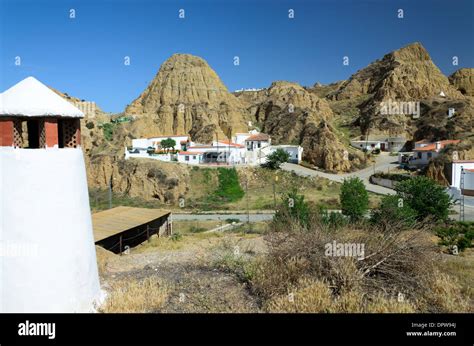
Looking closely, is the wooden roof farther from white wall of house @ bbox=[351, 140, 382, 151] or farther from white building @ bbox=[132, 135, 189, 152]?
white wall of house @ bbox=[351, 140, 382, 151]

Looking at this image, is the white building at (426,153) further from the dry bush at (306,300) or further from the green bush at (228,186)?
the dry bush at (306,300)

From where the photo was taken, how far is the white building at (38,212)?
641 centimetres

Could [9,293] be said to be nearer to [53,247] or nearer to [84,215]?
[53,247]

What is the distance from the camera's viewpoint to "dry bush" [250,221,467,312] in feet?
24.0

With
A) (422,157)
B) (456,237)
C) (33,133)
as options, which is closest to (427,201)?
(456,237)

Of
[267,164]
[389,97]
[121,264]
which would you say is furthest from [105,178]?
[389,97]

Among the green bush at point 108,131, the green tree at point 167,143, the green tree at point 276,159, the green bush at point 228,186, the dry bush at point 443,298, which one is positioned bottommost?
the green bush at point 228,186

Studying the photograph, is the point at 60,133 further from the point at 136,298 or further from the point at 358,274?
the point at 358,274

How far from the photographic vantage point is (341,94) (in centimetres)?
10719

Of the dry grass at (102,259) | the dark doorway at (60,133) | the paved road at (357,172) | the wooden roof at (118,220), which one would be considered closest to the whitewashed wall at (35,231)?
the dark doorway at (60,133)

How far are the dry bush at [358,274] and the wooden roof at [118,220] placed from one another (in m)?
9.39

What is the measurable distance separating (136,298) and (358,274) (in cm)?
A: 472
